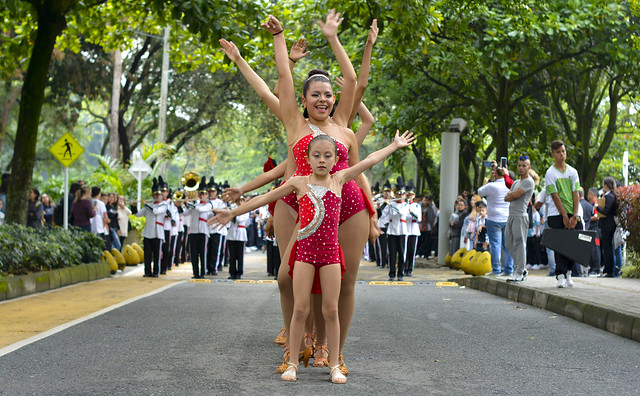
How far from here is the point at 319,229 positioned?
6.20 metres

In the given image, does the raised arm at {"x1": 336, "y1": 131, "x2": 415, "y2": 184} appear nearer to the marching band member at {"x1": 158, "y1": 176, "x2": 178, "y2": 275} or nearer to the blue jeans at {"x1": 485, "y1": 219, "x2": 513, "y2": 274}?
the blue jeans at {"x1": 485, "y1": 219, "x2": 513, "y2": 274}

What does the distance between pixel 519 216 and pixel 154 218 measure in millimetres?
8133

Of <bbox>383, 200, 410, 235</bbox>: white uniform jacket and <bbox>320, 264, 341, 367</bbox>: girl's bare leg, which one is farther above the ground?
<bbox>383, 200, 410, 235</bbox>: white uniform jacket

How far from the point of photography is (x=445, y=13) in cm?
2045

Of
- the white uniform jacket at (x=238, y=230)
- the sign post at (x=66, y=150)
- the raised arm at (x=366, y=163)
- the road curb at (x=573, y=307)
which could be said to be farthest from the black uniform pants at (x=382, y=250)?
the raised arm at (x=366, y=163)

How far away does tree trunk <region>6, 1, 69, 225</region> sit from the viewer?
607 inches

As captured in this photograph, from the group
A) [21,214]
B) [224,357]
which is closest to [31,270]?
[21,214]

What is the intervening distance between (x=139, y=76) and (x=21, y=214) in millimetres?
23570

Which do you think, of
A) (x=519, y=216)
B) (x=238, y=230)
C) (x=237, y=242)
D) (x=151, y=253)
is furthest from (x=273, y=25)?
(x=151, y=253)

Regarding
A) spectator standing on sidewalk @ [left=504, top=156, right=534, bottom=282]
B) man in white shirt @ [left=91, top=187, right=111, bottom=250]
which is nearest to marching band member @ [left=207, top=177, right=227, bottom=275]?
man in white shirt @ [left=91, top=187, right=111, bottom=250]

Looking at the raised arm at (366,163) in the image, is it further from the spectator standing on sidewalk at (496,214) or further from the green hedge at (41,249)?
the spectator standing on sidewalk at (496,214)

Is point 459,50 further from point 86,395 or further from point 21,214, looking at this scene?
point 86,395

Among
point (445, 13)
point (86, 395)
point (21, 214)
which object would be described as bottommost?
point (86, 395)

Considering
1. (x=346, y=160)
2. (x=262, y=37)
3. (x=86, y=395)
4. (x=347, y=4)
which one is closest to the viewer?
(x=86, y=395)
